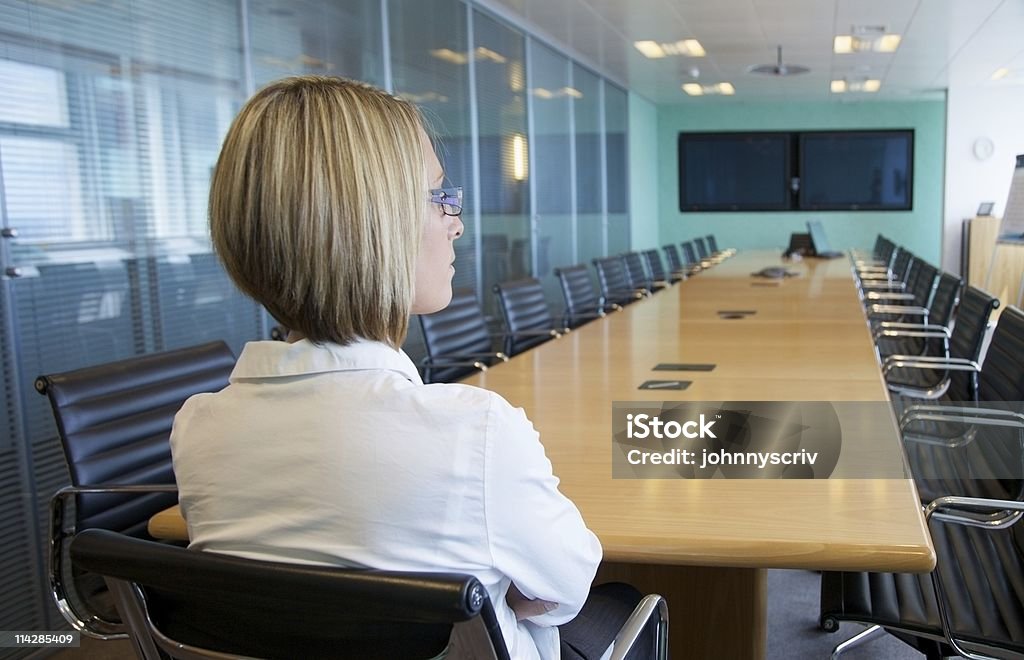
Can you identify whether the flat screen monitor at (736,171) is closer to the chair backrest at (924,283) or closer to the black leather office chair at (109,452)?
the chair backrest at (924,283)

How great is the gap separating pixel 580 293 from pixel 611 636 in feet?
13.8

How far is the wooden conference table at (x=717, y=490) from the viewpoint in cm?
130

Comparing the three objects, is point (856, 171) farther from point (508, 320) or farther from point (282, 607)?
point (282, 607)

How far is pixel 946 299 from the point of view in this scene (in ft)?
13.3

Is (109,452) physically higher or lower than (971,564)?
higher

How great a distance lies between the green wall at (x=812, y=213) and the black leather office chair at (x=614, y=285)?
21.8 feet

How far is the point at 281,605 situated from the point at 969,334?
9.92 feet

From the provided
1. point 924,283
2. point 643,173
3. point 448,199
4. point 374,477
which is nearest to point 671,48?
point 924,283

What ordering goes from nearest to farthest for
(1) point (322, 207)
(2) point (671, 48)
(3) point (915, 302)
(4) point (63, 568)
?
(1) point (322, 207)
(4) point (63, 568)
(3) point (915, 302)
(2) point (671, 48)

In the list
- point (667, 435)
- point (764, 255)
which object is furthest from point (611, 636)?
point (764, 255)

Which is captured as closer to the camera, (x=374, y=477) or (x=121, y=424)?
(x=374, y=477)

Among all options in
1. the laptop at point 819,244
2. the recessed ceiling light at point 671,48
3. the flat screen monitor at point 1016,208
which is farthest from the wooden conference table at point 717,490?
the flat screen monitor at point 1016,208

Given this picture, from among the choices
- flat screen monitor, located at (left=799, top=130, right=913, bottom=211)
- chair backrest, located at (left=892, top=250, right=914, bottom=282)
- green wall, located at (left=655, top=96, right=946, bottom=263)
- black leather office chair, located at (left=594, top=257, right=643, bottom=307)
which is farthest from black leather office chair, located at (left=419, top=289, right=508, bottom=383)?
flat screen monitor, located at (left=799, top=130, right=913, bottom=211)

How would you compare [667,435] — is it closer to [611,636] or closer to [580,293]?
[611,636]
